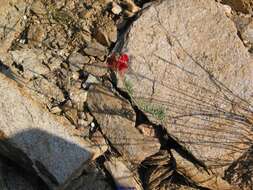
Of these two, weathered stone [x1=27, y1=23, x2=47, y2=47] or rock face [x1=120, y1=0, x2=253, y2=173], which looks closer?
rock face [x1=120, y1=0, x2=253, y2=173]

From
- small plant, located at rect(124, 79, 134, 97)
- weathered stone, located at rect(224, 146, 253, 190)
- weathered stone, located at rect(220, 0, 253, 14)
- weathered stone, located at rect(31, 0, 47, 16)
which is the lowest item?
weathered stone, located at rect(224, 146, 253, 190)

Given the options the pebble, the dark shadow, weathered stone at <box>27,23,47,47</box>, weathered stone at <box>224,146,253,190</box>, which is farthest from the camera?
weathered stone at <box>27,23,47,47</box>

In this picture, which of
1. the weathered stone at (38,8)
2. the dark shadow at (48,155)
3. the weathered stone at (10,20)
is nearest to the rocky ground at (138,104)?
the dark shadow at (48,155)

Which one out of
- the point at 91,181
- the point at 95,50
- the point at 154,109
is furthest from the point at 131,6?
the point at 91,181

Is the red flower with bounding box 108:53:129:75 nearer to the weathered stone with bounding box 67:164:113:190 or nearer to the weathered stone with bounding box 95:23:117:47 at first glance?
the weathered stone with bounding box 95:23:117:47

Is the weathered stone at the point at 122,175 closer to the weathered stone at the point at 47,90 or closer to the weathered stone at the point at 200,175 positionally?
the weathered stone at the point at 200,175

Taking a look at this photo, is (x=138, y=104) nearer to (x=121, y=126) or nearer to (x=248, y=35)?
(x=121, y=126)

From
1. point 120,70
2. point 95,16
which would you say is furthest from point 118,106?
point 95,16

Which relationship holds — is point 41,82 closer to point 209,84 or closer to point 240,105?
point 209,84

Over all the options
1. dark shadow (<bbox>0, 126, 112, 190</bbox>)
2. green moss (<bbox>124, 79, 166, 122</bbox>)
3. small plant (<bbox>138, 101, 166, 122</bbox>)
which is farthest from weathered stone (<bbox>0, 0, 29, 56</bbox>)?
small plant (<bbox>138, 101, 166, 122</bbox>)

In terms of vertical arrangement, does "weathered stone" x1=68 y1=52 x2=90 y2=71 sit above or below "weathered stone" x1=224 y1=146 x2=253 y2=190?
above
